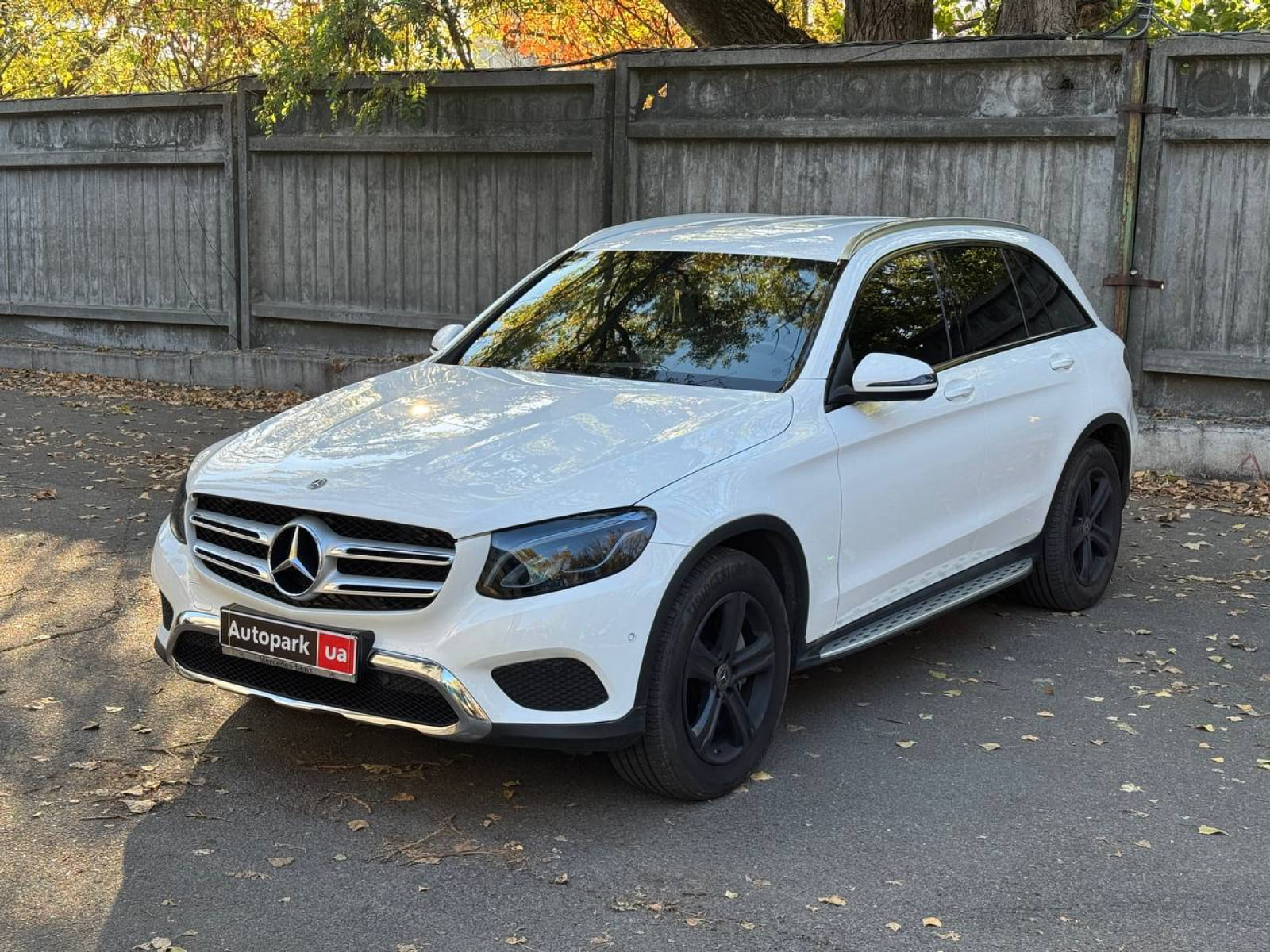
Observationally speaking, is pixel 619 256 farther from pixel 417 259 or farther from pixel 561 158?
pixel 417 259

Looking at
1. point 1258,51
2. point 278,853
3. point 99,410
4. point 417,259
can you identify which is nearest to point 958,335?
point 278,853

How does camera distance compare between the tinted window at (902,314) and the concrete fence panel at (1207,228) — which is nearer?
the tinted window at (902,314)

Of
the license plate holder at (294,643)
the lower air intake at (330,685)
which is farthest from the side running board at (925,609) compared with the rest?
the license plate holder at (294,643)

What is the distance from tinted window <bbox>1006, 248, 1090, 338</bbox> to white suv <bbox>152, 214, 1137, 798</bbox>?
0.10ft

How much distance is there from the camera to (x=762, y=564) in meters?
4.68

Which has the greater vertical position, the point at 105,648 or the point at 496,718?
the point at 496,718

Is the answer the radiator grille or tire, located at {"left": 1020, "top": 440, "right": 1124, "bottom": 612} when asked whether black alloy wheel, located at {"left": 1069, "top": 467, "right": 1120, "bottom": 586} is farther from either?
the radiator grille

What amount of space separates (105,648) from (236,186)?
317 inches

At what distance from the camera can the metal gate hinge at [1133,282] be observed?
378 inches

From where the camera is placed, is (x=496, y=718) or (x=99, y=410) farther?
(x=99, y=410)

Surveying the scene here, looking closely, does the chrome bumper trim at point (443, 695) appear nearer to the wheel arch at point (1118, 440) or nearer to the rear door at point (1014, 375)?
the rear door at point (1014, 375)

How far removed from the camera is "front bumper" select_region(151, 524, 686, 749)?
13.5ft

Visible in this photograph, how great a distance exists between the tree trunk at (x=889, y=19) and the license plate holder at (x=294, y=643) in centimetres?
923

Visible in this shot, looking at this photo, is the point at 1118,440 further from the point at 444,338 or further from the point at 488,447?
the point at 488,447
